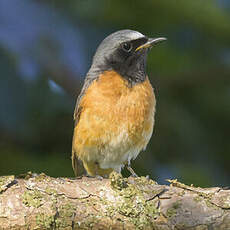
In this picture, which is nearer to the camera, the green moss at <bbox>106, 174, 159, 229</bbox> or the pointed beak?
the green moss at <bbox>106, 174, 159, 229</bbox>

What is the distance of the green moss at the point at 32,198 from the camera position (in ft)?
17.7

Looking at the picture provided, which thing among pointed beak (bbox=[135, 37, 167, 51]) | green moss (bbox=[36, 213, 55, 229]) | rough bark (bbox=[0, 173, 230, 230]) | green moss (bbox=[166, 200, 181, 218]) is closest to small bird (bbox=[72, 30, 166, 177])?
pointed beak (bbox=[135, 37, 167, 51])

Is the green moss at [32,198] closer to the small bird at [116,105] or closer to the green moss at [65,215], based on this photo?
the green moss at [65,215]

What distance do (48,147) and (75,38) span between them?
1537 millimetres

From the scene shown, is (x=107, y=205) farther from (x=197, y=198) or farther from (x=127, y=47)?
(x=127, y=47)

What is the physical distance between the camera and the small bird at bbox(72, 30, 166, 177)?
7.34 meters

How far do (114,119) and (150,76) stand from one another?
117cm

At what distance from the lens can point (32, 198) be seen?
5.45 metres

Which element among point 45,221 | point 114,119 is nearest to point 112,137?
point 114,119

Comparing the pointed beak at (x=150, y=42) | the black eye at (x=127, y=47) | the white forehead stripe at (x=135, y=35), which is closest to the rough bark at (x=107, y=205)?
the pointed beak at (x=150, y=42)

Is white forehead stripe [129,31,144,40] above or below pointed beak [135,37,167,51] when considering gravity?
above

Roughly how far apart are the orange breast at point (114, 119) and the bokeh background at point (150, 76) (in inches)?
10.7

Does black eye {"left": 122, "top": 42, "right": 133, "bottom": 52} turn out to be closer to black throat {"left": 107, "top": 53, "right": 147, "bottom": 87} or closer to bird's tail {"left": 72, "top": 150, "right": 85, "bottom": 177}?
black throat {"left": 107, "top": 53, "right": 147, "bottom": 87}

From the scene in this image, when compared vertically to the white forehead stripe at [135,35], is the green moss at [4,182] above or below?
below
